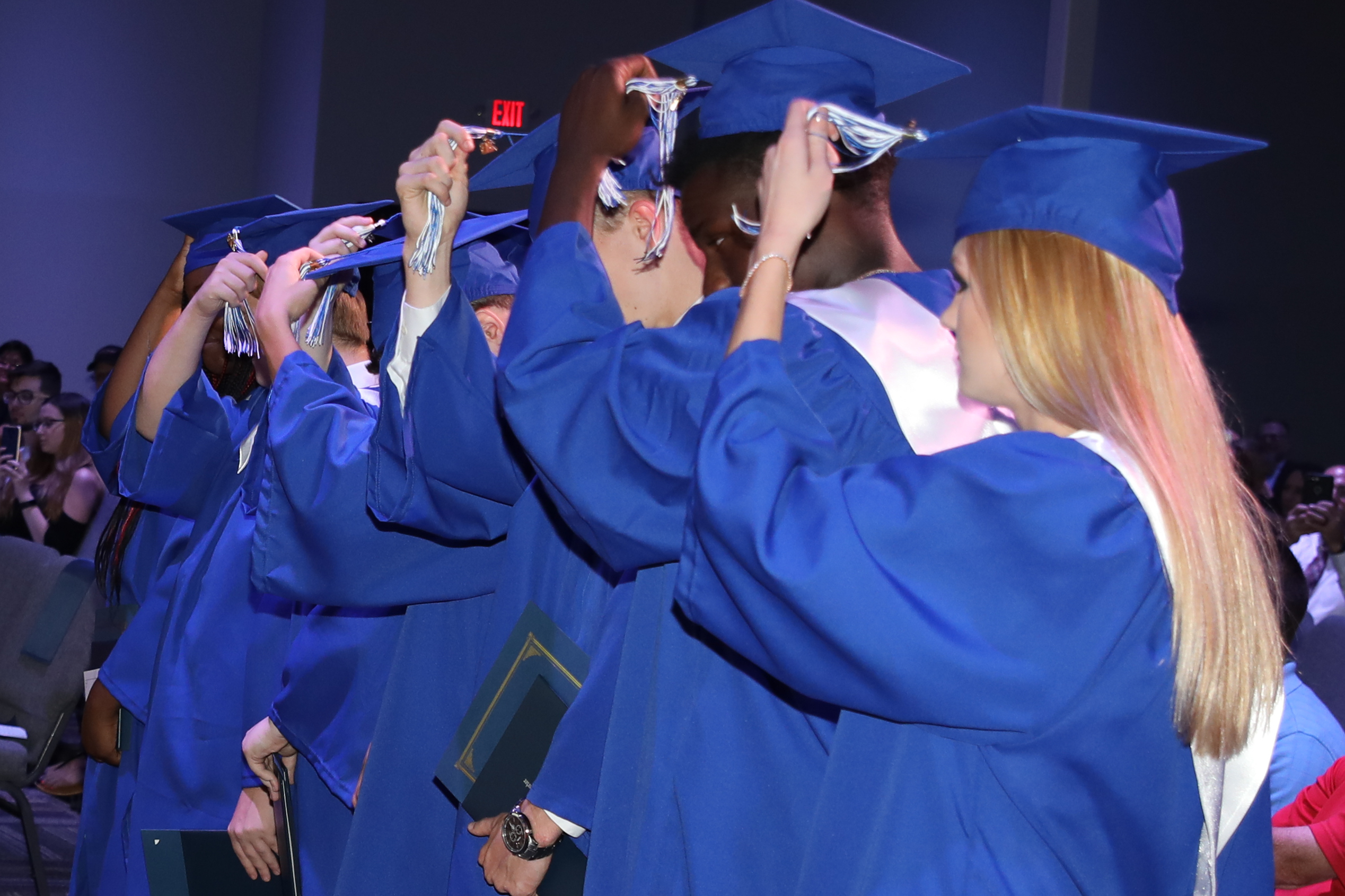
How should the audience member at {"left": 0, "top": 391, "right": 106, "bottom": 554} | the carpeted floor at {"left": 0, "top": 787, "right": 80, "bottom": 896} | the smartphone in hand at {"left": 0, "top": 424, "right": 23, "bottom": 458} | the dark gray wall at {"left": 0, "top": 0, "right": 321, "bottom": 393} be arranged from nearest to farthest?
the carpeted floor at {"left": 0, "top": 787, "right": 80, "bottom": 896}, the audience member at {"left": 0, "top": 391, "right": 106, "bottom": 554}, the smartphone in hand at {"left": 0, "top": 424, "right": 23, "bottom": 458}, the dark gray wall at {"left": 0, "top": 0, "right": 321, "bottom": 393}

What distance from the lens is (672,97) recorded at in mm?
1650

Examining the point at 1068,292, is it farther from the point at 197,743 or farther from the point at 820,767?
the point at 197,743

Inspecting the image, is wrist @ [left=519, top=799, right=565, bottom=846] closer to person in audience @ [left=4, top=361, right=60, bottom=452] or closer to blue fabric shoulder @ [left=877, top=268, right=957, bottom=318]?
blue fabric shoulder @ [left=877, top=268, right=957, bottom=318]

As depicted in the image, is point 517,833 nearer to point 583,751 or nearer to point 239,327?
point 583,751

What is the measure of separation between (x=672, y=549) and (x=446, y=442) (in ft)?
1.69

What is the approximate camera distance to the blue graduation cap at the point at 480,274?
247 cm

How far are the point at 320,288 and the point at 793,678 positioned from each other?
5.08 ft

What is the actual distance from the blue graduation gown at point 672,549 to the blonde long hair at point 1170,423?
25 centimetres

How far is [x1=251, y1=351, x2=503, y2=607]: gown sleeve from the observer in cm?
202

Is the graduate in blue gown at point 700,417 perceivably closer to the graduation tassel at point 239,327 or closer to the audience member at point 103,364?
the graduation tassel at point 239,327

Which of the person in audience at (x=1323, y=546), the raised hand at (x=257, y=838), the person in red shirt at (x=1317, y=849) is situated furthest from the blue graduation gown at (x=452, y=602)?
the person in audience at (x=1323, y=546)

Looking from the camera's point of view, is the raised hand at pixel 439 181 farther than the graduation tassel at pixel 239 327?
No

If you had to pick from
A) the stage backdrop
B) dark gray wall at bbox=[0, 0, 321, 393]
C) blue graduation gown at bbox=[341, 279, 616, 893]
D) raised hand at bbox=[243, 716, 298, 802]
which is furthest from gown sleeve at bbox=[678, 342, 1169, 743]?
dark gray wall at bbox=[0, 0, 321, 393]

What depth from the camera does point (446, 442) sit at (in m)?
1.81
